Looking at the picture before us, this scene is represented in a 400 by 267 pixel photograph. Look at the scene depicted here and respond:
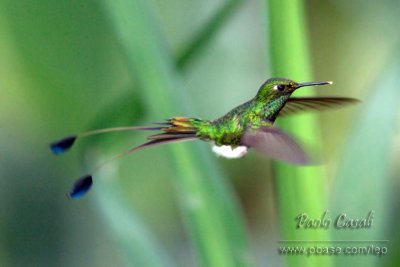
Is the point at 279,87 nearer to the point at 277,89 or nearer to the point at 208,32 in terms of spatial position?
the point at 277,89

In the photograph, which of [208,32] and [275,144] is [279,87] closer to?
[275,144]

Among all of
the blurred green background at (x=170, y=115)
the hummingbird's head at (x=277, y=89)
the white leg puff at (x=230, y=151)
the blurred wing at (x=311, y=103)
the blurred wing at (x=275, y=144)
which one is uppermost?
the hummingbird's head at (x=277, y=89)

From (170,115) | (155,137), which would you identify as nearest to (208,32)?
(170,115)

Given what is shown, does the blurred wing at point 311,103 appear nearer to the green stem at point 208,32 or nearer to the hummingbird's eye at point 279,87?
the hummingbird's eye at point 279,87

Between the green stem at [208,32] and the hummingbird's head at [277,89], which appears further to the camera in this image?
the green stem at [208,32]

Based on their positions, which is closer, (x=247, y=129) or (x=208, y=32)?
(x=247, y=129)

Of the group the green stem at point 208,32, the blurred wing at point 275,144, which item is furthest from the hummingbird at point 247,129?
the green stem at point 208,32

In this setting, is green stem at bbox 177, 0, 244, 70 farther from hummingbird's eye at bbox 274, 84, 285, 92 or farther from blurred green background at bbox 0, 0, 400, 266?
hummingbird's eye at bbox 274, 84, 285, 92

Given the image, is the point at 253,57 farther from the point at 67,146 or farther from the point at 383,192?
the point at 67,146
